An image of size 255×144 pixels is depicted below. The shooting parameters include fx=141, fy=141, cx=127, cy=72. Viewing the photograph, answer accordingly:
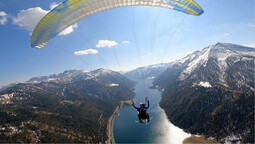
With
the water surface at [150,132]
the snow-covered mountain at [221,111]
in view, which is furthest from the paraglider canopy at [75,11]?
the snow-covered mountain at [221,111]

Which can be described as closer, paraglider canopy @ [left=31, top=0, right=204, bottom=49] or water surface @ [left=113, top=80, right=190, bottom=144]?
paraglider canopy @ [left=31, top=0, right=204, bottom=49]

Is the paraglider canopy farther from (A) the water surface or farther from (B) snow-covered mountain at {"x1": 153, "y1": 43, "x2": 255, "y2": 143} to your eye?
(B) snow-covered mountain at {"x1": 153, "y1": 43, "x2": 255, "y2": 143}

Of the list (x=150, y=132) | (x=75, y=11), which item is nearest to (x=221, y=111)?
(x=150, y=132)

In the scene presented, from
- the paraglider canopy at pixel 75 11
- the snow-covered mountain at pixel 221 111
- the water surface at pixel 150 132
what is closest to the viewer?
the paraglider canopy at pixel 75 11

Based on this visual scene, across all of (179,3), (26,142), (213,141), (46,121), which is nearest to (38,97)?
(46,121)

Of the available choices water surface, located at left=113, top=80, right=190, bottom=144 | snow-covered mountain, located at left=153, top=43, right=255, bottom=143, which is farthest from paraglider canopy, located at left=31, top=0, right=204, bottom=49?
snow-covered mountain, located at left=153, top=43, right=255, bottom=143

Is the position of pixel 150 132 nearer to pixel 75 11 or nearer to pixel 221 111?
pixel 221 111

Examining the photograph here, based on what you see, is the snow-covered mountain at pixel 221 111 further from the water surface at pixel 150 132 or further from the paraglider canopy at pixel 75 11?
the paraglider canopy at pixel 75 11

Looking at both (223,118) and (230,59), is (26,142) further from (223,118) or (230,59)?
(230,59)
